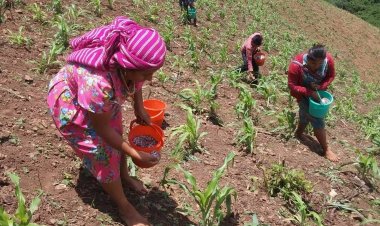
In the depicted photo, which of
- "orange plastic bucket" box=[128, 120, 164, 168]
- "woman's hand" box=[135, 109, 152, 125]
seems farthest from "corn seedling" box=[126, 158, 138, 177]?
"woman's hand" box=[135, 109, 152, 125]

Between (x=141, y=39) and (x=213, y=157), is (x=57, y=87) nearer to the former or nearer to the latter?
(x=141, y=39)

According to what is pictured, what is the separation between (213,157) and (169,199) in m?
0.90

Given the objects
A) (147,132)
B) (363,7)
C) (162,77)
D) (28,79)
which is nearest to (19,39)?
(28,79)

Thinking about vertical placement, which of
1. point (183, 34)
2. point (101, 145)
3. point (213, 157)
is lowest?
point (183, 34)

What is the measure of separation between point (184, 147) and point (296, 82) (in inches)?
60.9

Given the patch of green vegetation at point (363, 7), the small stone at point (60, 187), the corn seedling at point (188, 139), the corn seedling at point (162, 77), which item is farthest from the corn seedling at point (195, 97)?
the patch of green vegetation at point (363, 7)

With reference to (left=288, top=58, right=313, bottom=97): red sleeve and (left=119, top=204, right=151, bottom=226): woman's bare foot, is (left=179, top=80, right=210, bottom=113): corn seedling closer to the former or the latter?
(left=288, top=58, right=313, bottom=97): red sleeve

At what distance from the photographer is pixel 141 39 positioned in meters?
2.12

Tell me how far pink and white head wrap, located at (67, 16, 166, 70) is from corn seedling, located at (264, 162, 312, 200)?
5.97 ft

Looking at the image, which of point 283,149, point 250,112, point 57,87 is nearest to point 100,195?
point 57,87

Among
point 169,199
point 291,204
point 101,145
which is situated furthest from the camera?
point 291,204

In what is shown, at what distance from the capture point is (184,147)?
12.7 ft

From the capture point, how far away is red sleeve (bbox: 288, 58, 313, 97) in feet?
14.3

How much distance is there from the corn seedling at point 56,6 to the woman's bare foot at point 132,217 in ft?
14.3
